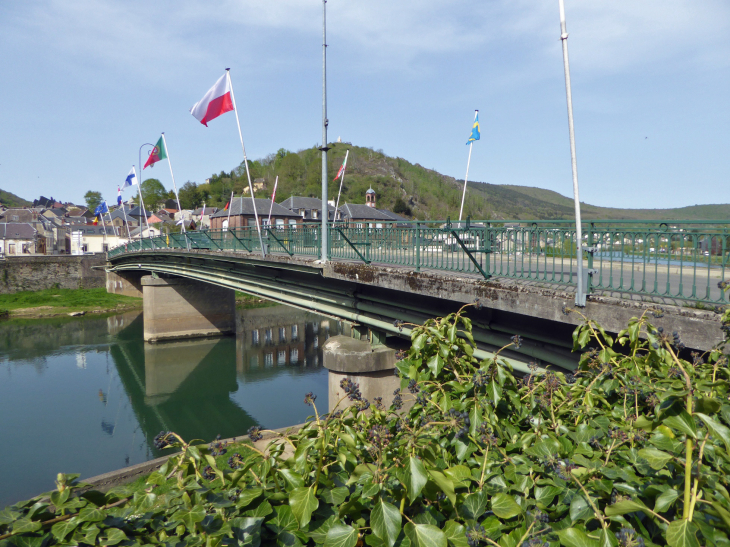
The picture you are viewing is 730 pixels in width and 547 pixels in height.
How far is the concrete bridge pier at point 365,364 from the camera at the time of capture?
11508 mm

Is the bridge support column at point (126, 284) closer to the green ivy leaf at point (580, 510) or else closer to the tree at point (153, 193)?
the green ivy leaf at point (580, 510)

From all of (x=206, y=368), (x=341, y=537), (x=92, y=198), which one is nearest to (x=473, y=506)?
(x=341, y=537)

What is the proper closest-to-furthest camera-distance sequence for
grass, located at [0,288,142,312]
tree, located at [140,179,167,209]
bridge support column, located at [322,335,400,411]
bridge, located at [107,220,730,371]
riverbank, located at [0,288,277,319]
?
bridge, located at [107,220,730,371], bridge support column, located at [322,335,400,411], riverbank, located at [0,288,277,319], grass, located at [0,288,142,312], tree, located at [140,179,167,209]

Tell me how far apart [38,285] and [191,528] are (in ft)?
179

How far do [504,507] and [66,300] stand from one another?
160 ft

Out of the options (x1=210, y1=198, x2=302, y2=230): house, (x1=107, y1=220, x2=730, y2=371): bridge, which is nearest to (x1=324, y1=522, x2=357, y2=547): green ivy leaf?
(x1=107, y1=220, x2=730, y2=371): bridge

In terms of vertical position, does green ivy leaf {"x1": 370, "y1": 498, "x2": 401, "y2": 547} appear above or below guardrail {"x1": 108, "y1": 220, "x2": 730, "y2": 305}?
below

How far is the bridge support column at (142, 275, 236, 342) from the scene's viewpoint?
29.4 m

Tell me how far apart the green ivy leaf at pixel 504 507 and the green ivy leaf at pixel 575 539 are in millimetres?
272

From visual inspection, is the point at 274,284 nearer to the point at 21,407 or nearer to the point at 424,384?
the point at 21,407

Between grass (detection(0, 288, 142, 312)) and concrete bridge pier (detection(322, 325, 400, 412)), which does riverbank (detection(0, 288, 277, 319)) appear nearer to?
grass (detection(0, 288, 142, 312))

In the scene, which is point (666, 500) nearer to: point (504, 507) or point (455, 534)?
point (504, 507)

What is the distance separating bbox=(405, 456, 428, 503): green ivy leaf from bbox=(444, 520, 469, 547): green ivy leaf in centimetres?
23

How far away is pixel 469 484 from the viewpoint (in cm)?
221
